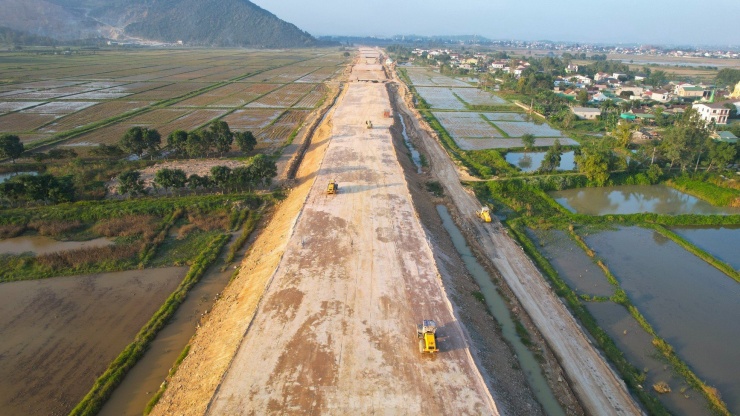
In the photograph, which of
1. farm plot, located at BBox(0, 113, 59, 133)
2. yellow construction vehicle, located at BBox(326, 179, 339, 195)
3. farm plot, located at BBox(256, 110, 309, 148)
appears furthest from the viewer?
farm plot, located at BBox(0, 113, 59, 133)

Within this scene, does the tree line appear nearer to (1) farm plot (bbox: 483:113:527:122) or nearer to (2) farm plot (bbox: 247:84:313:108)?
(2) farm plot (bbox: 247:84:313:108)

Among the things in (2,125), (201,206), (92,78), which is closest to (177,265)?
(201,206)

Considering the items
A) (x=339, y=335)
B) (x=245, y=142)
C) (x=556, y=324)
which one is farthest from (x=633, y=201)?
(x=245, y=142)

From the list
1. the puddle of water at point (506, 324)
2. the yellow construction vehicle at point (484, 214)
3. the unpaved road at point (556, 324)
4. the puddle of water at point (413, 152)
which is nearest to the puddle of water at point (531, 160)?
the puddle of water at point (413, 152)

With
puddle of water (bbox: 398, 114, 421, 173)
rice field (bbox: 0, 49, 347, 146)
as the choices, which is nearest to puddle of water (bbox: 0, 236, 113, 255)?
rice field (bbox: 0, 49, 347, 146)

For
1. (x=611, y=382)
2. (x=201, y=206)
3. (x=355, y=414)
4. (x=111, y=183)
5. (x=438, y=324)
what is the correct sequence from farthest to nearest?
1. (x=111, y=183)
2. (x=201, y=206)
3. (x=438, y=324)
4. (x=611, y=382)
5. (x=355, y=414)

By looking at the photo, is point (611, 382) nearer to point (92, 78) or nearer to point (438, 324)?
point (438, 324)
